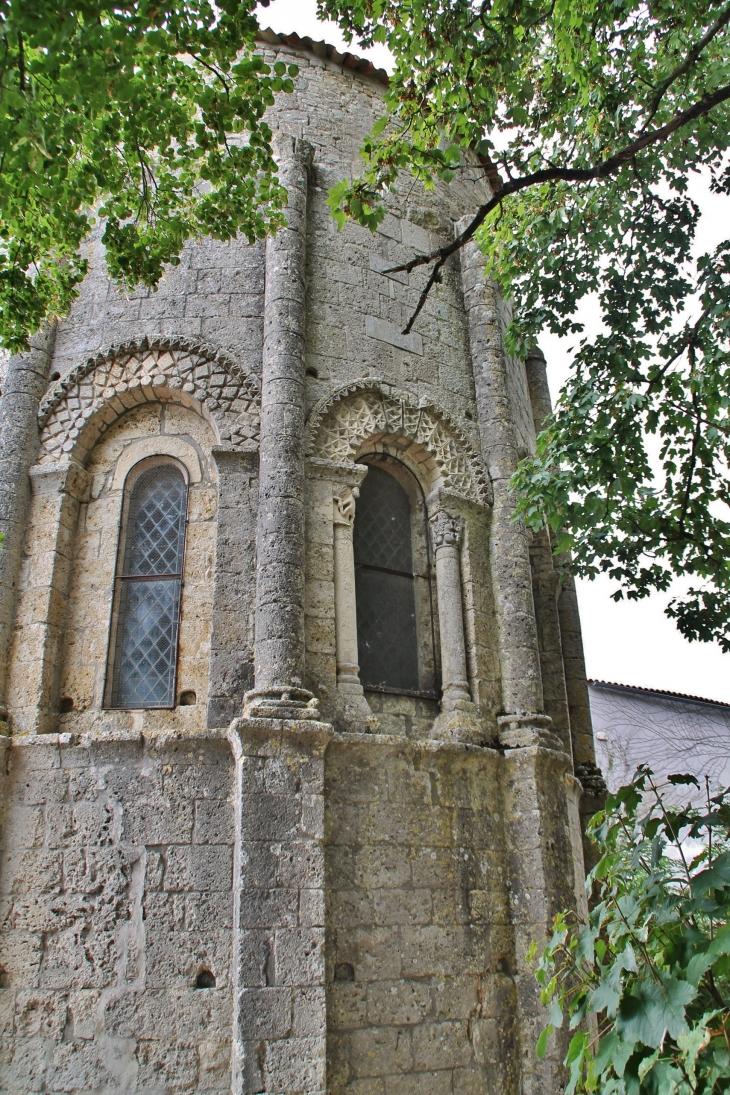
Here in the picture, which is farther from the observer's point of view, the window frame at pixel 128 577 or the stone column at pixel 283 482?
the window frame at pixel 128 577

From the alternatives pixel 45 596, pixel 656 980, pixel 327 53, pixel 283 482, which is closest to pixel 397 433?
pixel 283 482

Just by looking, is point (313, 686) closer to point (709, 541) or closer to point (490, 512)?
point (490, 512)

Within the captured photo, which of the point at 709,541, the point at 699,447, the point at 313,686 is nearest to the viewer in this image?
the point at 313,686

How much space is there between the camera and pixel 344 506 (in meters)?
7.20

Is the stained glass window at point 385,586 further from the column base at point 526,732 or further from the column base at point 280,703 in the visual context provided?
the column base at point 280,703

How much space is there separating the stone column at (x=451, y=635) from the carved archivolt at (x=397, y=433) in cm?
41

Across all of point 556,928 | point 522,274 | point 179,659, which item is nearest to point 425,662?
point 179,659

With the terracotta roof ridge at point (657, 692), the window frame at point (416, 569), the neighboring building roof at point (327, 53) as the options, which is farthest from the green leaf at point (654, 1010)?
the terracotta roof ridge at point (657, 692)

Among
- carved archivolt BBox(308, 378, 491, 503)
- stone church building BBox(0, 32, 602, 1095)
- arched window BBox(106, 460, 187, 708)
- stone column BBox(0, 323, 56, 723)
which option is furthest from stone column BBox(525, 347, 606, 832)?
stone column BBox(0, 323, 56, 723)

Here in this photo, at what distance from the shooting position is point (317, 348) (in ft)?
25.0

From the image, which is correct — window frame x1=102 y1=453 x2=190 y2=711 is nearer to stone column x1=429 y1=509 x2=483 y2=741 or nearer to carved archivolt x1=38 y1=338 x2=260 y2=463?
carved archivolt x1=38 y1=338 x2=260 y2=463

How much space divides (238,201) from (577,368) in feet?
10.6

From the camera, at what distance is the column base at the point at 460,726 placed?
681 centimetres

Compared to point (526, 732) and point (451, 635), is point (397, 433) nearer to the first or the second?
point (451, 635)
